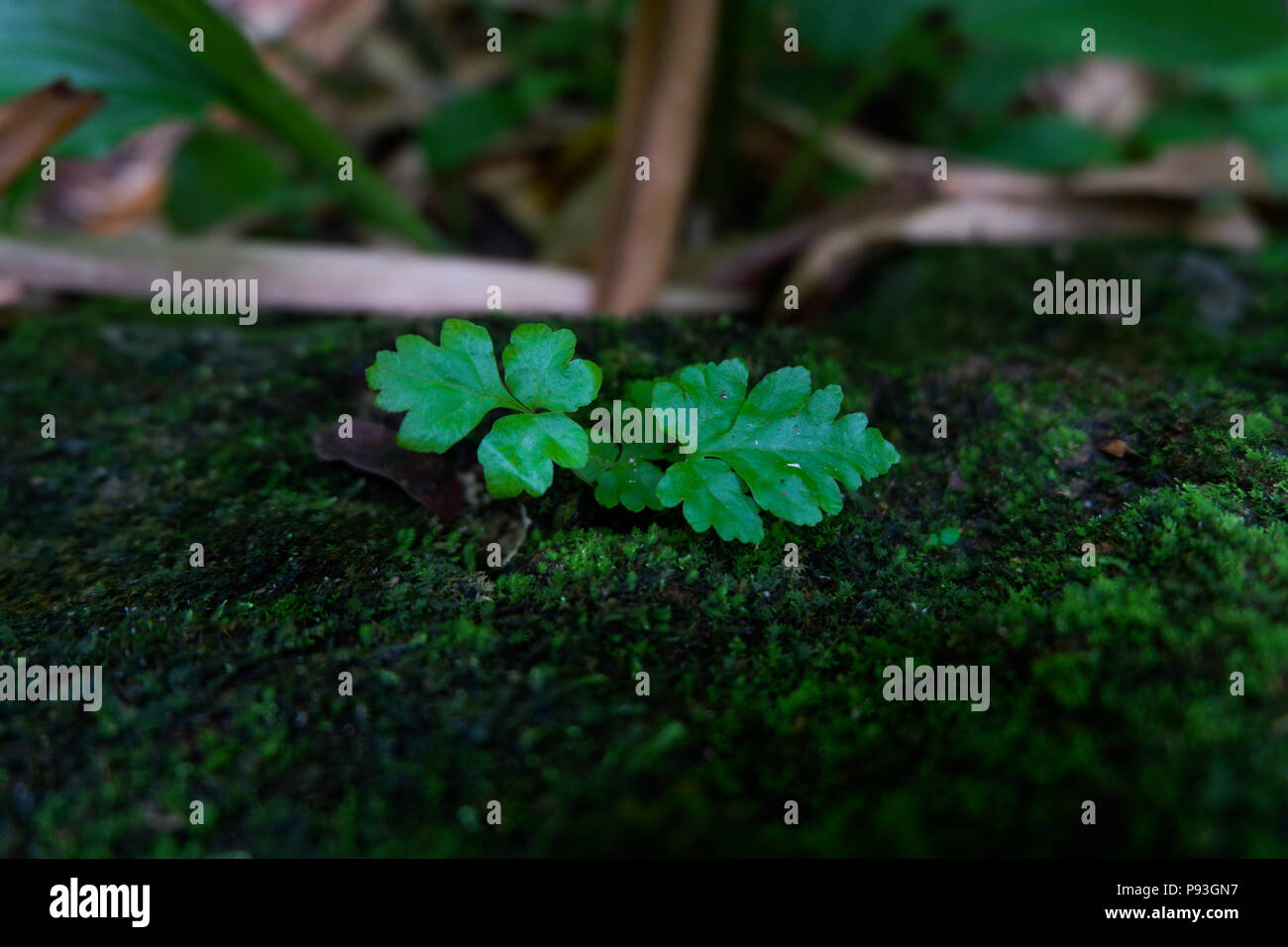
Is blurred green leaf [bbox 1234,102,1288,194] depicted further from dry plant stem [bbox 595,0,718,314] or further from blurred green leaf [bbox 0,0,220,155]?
blurred green leaf [bbox 0,0,220,155]

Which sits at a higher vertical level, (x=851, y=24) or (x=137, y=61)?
(x=851, y=24)

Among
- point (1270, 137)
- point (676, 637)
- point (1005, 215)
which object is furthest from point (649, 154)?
point (1270, 137)

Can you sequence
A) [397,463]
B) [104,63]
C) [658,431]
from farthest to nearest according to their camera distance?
[104,63]
[397,463]
[658,431]

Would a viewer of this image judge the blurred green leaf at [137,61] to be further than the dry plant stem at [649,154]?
No

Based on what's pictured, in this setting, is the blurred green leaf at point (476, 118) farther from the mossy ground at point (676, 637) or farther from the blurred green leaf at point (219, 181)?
the mossy ground at point (676, 637)

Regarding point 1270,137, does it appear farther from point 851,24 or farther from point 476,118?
point 476,118

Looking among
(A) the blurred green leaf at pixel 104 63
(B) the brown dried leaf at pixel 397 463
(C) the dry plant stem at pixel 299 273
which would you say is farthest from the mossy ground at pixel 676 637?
(A) the blurred green leaf at pixel 104 63
